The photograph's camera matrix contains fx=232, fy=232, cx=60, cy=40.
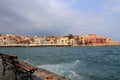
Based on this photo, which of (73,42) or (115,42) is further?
(115,42)

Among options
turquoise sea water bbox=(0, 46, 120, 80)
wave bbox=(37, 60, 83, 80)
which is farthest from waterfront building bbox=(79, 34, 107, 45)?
wave bbox=(37, 60, 83, 80)

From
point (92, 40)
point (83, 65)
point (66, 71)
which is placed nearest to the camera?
point (66, 71)

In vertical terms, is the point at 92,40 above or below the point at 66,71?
above

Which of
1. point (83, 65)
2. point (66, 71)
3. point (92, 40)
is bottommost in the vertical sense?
point (83, 65)

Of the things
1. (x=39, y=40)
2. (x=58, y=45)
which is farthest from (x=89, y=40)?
(x=39, y=40)

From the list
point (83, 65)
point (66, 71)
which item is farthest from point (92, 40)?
point (66, 71)

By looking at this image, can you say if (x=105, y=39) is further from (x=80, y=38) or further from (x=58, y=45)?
(x=58, y=45)

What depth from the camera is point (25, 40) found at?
187750 millimetres

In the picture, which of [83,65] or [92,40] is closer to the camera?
[83,65]

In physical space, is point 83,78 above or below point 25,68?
below

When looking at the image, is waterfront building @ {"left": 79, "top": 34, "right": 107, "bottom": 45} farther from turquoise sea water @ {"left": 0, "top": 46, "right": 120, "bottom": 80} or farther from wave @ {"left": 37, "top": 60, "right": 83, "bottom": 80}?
wave @ {"left": 37, "top": 60, "right": 83, "bottom": 80}

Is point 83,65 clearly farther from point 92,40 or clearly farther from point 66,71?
point 92,40

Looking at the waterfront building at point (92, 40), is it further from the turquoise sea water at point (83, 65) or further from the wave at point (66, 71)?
the wave at point (66, 71)

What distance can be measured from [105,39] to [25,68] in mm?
178049
